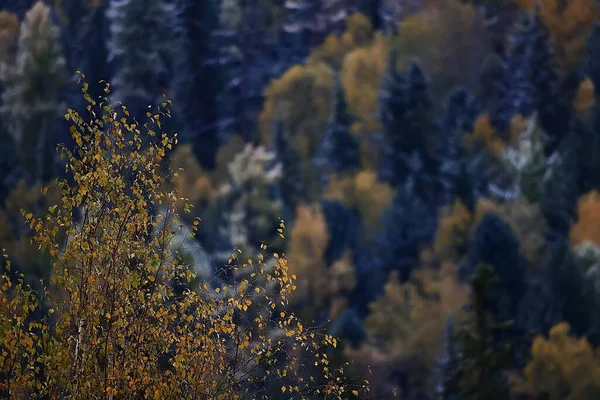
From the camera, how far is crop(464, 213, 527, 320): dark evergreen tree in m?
64.9

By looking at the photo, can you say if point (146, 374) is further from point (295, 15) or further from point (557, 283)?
point (295, 15)

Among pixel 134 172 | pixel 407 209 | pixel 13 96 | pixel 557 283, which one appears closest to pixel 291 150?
pixel 407 209

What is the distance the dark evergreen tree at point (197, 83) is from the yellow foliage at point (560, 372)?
29.1 m

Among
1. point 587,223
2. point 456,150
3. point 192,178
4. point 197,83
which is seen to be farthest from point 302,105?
point 587,223

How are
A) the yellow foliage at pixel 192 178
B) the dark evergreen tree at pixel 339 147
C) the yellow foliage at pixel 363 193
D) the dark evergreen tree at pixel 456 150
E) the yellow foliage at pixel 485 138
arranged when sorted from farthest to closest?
1. the dark evergreen tree at pixel 339 147
2. the yellow foliage at pixel 485 138
3. the yellow foliage at pixel 192 178
4. the yellow foliage at pixel 363 193
5. the dark evergreen tree at pixel 456 150

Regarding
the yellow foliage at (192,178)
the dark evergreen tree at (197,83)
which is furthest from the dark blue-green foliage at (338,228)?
the dark evergreen tree at (197,83)

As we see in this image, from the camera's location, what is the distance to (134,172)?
12547 millimetres

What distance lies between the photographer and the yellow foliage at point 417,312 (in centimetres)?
6388

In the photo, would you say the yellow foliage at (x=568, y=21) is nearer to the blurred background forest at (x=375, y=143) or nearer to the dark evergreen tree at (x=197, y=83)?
the blurred background forest at (x=375, y=143)

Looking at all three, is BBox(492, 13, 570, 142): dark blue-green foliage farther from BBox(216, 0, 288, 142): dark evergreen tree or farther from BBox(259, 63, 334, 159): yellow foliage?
BBox(216, 0, 288, 142): dark evergreen tree

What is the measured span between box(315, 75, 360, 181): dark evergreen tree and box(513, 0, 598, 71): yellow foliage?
15.7 m

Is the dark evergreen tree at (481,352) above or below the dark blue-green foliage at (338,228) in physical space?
above

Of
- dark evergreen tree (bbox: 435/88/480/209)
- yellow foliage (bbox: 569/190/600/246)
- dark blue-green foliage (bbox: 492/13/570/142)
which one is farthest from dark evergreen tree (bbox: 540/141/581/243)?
dark evergreen tree (bbox: 435/88/480/209)

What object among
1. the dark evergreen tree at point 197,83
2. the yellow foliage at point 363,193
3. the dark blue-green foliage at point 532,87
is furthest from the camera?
the dark blue-green foliage at point 532,87
